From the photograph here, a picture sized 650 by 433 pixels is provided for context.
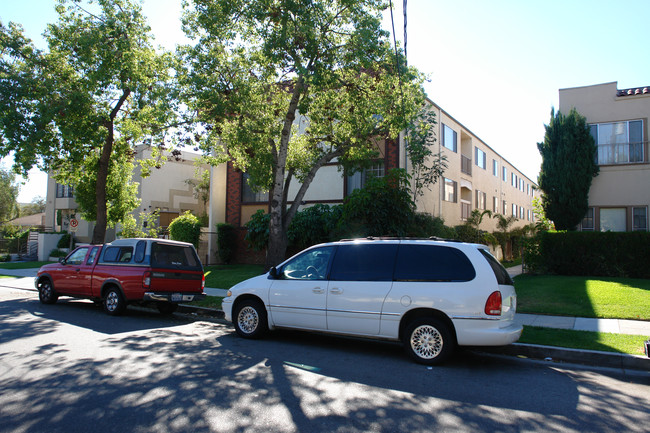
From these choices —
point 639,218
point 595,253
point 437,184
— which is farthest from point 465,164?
point 595,253

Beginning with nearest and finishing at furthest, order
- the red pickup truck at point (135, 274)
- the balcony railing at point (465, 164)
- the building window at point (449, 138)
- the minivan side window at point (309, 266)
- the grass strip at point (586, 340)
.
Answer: the grass strip at point (586, 340), the minivan side window at point (309, 266), the red pickup truck at point (135, 274), the building window at point (449, 138), the balcony railing at point (465, 164)

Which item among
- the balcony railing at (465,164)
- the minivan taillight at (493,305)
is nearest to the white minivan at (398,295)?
the minivan taillight at (493,305)

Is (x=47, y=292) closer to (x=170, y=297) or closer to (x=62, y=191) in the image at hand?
(x=170, y=297)

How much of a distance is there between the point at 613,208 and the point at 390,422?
16.7 metres

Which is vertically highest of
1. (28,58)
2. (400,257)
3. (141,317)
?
(28,58)

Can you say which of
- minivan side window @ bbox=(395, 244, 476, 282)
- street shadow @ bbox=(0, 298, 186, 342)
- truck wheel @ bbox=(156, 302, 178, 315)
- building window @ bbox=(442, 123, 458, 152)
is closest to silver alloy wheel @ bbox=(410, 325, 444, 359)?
minivan side window @ bbox=(395, 244, 476, 282)

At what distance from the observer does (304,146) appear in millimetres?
15445

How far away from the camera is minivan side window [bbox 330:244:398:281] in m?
7.15

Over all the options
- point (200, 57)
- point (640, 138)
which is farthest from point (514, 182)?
point (200, 57)

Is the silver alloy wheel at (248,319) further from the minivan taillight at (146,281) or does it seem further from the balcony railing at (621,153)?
the balcony railing at (621,153)

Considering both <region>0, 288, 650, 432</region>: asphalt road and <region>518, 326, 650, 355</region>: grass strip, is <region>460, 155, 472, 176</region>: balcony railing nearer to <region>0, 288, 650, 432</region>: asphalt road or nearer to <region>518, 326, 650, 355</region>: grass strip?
<region>518, 326, 650, 355</region>: grass strip

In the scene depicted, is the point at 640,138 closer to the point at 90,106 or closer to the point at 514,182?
the point at 90,106

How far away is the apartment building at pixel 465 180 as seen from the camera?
73.9ft

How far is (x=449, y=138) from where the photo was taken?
2423 cm
